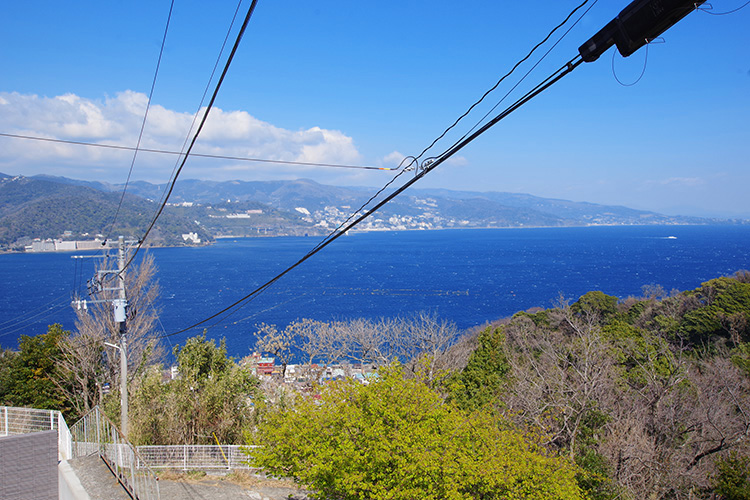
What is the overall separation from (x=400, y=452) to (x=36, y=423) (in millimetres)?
8683

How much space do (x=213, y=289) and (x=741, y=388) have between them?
60.9 m

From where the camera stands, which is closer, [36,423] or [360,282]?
[36,423]

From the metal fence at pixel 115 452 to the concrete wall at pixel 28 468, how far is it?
65 centimetres

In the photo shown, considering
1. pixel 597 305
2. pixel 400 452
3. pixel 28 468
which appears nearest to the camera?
pixel 400 452

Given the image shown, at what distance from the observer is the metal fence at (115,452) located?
7.66m

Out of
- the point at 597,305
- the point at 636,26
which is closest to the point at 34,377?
the point at 636,26

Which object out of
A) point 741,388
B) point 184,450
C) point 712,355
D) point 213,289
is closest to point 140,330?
point 184,450

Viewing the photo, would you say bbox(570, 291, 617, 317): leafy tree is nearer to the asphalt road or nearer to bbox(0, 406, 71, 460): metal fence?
the asphalt road

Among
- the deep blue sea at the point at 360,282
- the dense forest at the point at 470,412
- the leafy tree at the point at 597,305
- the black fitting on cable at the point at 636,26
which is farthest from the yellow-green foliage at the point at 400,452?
the deep blue sea at the point at 360,282

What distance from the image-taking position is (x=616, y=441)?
1216 cm

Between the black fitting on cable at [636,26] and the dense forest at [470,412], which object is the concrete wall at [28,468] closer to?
the dense forest at [470,412]

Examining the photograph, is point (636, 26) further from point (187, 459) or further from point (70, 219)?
point (70, 219)

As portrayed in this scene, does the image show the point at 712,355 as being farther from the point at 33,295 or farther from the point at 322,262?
the point at 322,262

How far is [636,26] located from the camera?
2143 mm
